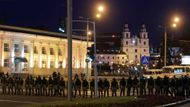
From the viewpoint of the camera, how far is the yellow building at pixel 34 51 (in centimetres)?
9675

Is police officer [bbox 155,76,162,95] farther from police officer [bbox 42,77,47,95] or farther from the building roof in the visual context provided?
the building roof

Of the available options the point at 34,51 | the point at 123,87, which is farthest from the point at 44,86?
the point at 34,51

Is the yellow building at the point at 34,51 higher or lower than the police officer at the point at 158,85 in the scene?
higher

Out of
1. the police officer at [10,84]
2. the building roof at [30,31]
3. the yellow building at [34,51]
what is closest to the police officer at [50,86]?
the police officer at [10,84]

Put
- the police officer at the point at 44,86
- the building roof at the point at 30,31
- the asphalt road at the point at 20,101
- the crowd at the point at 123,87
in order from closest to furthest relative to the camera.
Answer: the asphalt road at the point at 20,101 → the crowd at the point at 123,87 → the police officer at the point at 44,86 → the building roof at the point at 30,31

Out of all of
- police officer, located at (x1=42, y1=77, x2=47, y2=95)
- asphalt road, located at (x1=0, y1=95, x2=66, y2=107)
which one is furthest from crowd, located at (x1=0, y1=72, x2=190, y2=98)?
asphalt road, located at (x1=0, y1=95, x2=66, y2=107)

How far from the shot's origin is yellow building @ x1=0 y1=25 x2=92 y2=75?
96.8 metres

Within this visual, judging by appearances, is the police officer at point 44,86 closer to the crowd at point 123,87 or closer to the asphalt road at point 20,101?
the crowd at point 123,87

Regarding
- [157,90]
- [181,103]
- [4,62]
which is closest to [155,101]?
[181,103]

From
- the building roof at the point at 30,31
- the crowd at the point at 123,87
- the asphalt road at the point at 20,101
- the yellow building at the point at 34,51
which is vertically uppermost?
the building roof at the point at 30,31

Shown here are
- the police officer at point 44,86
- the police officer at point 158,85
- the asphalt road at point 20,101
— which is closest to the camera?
the asphalt road at point 20,101

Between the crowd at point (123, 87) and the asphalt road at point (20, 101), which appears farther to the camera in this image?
Result: the crowd at point (123, 87)

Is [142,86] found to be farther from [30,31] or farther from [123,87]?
[30,31]

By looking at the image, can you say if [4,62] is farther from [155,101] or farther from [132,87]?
[155,101]
